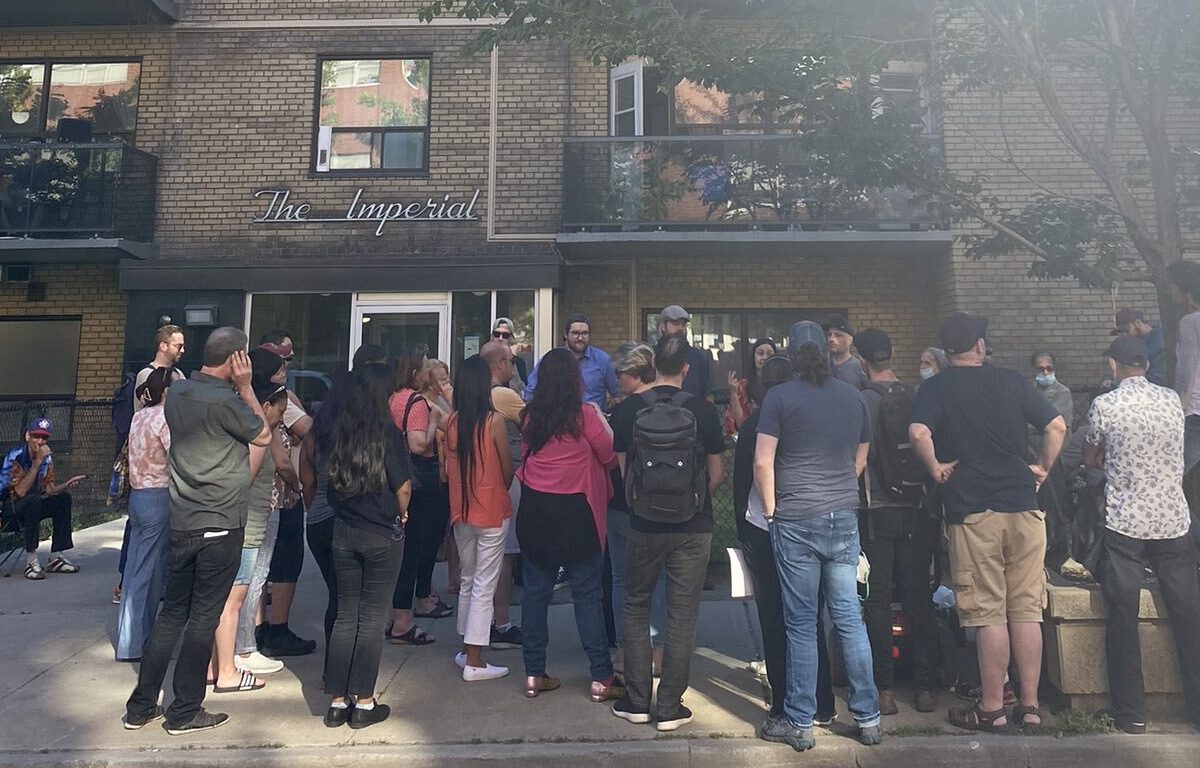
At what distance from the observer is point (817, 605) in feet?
12.7

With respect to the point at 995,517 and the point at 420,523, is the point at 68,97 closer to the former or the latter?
the point at 420,523

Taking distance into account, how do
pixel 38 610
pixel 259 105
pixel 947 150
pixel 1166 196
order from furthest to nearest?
pixel 259 105
pixel 947 150
pixel 38 610
pixel 1166 196

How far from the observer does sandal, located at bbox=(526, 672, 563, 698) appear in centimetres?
435

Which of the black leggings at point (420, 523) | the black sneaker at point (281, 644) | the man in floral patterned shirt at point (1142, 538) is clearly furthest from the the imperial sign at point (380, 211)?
the man in floral patterned shirt at point (1142, 538)

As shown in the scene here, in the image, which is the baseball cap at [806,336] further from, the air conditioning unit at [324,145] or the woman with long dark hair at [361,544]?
the air conditioning unit at [324,145]

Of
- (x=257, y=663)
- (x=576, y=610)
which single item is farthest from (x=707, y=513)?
(x=257, y=663)

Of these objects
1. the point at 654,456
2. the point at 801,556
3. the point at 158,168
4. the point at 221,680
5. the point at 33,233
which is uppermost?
the point at 158,168

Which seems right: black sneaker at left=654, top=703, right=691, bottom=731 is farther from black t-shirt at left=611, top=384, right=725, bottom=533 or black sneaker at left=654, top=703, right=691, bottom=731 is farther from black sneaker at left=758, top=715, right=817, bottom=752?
black t-shirt at left=611, top=384, right=725, bottom=533

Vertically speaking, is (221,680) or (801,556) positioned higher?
(801,556)

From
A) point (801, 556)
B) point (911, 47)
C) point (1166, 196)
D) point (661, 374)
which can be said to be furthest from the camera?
point (911, 47)

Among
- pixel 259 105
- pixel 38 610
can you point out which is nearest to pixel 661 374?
pixel 38 610

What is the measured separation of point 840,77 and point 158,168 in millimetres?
9337

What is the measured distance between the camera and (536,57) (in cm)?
1093

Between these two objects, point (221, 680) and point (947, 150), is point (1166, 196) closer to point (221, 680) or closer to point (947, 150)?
point (947, 150)
